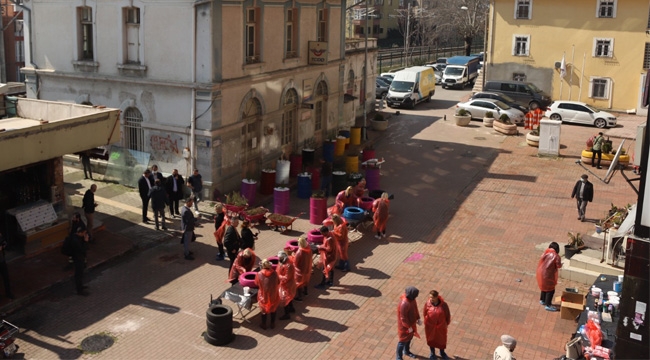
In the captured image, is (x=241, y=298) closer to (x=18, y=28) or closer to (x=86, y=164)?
(x=86, y=164)

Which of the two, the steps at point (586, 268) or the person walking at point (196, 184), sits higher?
the person walking at point (196, 184)

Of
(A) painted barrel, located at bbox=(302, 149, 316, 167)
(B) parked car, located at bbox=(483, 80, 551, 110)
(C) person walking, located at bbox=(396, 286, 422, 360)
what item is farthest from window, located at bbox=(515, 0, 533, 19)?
(C) person walking, located at bbox=(396, 286, 422, 360)

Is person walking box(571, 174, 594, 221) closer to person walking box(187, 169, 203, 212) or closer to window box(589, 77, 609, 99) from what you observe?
→ person walking box(187, 169, 203, 212)

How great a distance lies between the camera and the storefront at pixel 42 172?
16688 millimetres

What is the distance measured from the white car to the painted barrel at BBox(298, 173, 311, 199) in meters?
19.9

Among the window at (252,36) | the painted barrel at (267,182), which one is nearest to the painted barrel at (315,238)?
the painted barrel at (267,182)

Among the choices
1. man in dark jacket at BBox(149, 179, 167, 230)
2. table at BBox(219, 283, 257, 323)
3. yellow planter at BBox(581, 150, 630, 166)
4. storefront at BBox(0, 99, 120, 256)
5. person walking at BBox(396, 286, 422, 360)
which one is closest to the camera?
person walking at BBox(396, 286, 422, 360)

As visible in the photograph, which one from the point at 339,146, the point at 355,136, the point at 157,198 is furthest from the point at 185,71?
the point at 355,136

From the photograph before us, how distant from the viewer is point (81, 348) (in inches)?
533

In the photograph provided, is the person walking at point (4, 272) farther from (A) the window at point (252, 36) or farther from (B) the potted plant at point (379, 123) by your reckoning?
(B) the potted plant at point (379, 123)

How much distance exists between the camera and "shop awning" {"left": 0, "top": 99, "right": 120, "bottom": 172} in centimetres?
1606

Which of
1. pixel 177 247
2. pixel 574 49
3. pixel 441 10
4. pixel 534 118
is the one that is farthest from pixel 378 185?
pixel 441 10

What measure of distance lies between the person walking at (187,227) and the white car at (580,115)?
26503 millimetres

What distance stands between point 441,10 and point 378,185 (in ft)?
203
